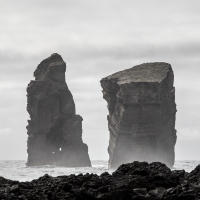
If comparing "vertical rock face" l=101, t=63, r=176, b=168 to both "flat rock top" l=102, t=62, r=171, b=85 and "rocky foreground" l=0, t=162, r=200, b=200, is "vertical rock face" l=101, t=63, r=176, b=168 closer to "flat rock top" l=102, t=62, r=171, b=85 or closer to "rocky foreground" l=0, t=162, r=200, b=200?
"flat rock top" l=102, t=62, r=171, b=85

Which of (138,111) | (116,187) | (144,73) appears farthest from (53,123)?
(116,187)

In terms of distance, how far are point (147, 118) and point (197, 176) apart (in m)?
97.5

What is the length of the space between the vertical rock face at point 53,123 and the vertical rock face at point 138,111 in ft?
78.7

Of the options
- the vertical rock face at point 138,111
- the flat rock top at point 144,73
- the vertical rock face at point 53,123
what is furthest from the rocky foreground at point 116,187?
the vertical rock face at point 53,123

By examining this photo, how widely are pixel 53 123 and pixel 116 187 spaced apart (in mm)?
135024

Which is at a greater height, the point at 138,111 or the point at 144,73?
the point at 144,73

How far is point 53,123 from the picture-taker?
160 m

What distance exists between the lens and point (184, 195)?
23938 mm

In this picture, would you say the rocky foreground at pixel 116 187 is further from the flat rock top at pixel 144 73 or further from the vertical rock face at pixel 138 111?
the flat rock top at pixel 144 73

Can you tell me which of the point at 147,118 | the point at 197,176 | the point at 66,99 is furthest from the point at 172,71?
the point at 197,176

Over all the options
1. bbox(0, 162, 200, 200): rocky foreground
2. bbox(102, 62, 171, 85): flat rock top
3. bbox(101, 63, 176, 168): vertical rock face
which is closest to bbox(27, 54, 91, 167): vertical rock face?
bbox(101, 63, 176, 168): vertical rock face

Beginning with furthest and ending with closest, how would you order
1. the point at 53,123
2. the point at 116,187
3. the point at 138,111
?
1. the point at 53,123
2. the point at 138,111
3. the point at 116,187

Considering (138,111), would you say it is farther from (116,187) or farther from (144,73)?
(116,187)

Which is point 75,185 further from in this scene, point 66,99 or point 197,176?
point 66,99
